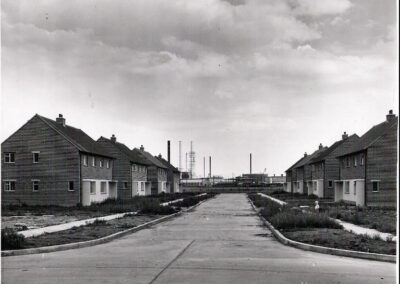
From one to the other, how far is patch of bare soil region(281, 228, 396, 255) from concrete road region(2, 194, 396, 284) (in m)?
0.96

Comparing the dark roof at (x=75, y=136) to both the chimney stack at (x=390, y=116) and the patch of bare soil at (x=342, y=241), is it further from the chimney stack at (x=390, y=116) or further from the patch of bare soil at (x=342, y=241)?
the patch of bare soil at (x=342, y=241)

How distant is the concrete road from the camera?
8.51 metres

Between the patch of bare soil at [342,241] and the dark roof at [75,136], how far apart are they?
25.9 m

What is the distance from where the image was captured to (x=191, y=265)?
32.5ft

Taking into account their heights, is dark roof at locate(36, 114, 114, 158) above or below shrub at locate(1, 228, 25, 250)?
above

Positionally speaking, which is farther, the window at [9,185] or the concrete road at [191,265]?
the window at [9,185]

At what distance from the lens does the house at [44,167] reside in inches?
1483

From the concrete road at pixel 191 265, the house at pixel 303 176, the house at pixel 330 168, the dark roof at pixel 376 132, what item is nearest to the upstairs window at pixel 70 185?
the dark roof at pixel 376 132

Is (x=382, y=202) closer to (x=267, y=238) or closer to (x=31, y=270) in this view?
(x=267, y=238)

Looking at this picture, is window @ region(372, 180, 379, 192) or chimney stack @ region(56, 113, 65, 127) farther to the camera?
chimney stack @ region(56, 113, 65, 127)

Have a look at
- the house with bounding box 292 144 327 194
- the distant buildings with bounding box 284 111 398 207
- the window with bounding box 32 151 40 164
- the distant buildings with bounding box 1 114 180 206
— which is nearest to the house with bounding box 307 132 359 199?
the distant buildings with bounding box 284 111 398 207

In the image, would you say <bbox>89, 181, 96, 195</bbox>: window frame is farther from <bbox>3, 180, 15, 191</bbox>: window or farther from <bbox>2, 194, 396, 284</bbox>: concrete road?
<bbox>2, 194, 396, 284</bbox>: concrete road

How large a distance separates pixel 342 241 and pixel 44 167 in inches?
1174

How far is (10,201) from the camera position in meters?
38.3
